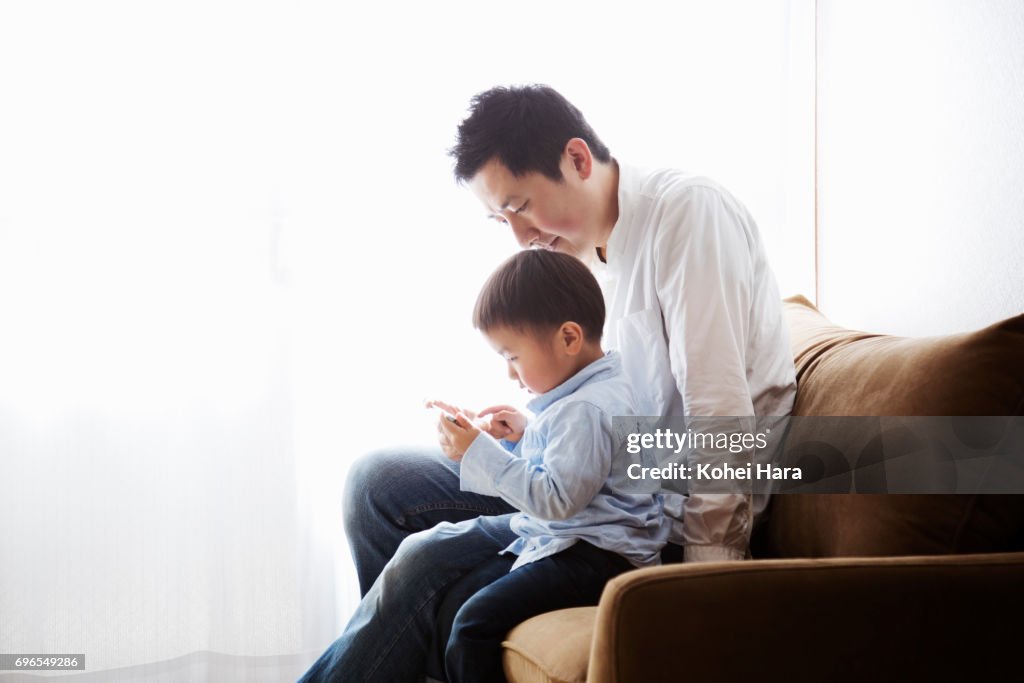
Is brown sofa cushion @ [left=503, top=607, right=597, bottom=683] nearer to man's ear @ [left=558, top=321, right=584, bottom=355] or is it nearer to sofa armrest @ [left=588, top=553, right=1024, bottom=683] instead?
sofa armrest @ [left=588, top=553, right=1024, bottom=683]

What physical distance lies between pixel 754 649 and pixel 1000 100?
1.08 m

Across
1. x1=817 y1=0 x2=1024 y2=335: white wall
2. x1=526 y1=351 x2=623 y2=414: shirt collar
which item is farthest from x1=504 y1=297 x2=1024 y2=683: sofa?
x1=817 y1=0 x2=1024 y2=335: white wall

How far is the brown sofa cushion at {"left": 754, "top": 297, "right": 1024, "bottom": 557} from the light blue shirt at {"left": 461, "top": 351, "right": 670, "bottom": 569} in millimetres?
223

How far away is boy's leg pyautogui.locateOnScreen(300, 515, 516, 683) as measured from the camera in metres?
1.21

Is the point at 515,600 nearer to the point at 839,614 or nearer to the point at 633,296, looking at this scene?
the point at 839,614

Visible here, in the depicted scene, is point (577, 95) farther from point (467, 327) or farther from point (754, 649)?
point (754, 649)

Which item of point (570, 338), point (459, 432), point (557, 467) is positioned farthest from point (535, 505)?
point (570, 338)

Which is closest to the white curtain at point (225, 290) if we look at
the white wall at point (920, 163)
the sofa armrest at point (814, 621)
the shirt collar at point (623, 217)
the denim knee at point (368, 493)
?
the white wall at point (920, 163)

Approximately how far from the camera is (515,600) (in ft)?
3.75

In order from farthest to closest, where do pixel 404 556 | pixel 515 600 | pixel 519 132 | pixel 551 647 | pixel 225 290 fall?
pixel 225 290, pixel 519 132, pixel 404 556, pixel 515 600, pixel 551 647

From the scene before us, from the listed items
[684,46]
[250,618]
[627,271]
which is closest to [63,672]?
[250,618]

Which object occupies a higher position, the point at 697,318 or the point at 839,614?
the point at 697,318

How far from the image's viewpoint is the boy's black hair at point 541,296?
1.32m

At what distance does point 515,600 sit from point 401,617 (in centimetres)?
20
